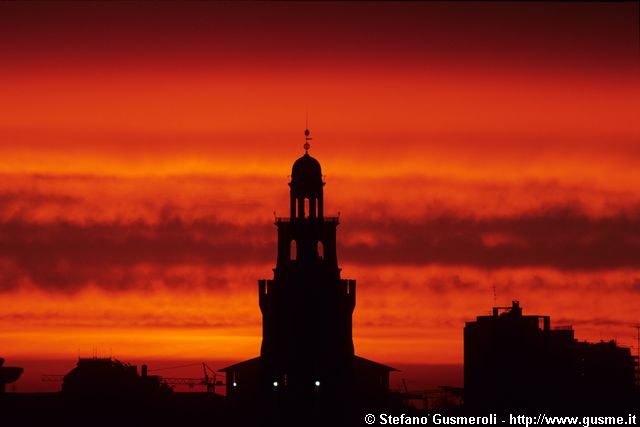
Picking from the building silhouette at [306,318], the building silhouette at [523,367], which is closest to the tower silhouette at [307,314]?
the building silhouette at [306,318]

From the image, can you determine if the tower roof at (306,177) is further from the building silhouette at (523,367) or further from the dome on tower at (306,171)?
the building silhouette at (523,367)

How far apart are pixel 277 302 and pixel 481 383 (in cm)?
4416

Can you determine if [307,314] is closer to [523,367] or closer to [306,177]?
[306,177]

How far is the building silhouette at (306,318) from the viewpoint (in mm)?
150250

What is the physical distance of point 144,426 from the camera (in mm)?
150000

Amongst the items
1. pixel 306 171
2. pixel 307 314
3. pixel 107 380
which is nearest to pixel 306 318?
pixel 307 314

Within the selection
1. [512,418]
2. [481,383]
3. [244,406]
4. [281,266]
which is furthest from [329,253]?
[481,383]

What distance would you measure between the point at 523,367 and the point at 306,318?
44.2m

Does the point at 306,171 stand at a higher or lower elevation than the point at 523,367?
higher

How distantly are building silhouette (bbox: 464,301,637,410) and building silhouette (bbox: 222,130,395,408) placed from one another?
104ft

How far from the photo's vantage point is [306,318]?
501 ft

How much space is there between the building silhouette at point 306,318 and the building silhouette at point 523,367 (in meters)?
31.7

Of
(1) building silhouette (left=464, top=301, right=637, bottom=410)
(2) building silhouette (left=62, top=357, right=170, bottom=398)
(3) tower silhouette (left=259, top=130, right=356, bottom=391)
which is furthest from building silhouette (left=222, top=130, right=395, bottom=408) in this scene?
(1) building silhouette (left=464, top=301, right=637, bottom=410)

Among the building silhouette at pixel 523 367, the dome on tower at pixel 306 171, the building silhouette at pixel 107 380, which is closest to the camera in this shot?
the dome on tower at pixel 306 171
